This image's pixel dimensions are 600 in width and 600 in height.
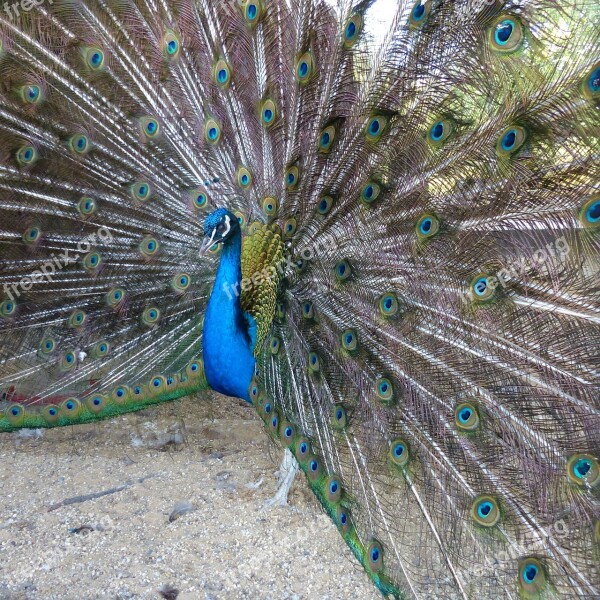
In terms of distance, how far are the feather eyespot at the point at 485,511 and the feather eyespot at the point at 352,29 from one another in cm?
175

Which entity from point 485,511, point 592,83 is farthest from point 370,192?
point 485,511

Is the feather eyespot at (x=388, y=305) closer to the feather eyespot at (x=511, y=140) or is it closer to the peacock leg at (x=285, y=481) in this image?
the feather eyespot at (x=511, y=140)

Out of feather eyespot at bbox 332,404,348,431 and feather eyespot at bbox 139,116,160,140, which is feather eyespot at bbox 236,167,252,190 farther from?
feather eyespot at bbox 332,404,348,431

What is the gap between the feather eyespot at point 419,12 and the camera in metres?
2.01

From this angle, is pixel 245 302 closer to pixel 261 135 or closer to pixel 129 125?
pixel 261 135

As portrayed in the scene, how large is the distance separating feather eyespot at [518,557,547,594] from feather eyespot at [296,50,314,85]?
1971mm

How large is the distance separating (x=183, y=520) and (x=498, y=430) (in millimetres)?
1609

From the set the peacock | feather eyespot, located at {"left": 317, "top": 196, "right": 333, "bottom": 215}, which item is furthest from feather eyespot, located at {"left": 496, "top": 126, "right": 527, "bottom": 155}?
feather eyespot, located at {"left": 317, "top": 196, "right": 333, "bottom": 215}

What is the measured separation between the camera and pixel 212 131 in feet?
9.58

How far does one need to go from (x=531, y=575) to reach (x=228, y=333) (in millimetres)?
1640

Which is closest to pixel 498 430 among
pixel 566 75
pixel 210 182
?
pixel 566 75

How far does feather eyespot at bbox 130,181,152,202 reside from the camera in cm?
306

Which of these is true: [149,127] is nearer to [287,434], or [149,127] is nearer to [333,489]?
[287,434]

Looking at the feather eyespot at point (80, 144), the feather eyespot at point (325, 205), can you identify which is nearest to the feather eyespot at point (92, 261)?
the feather eyespot at point (80, 144)
